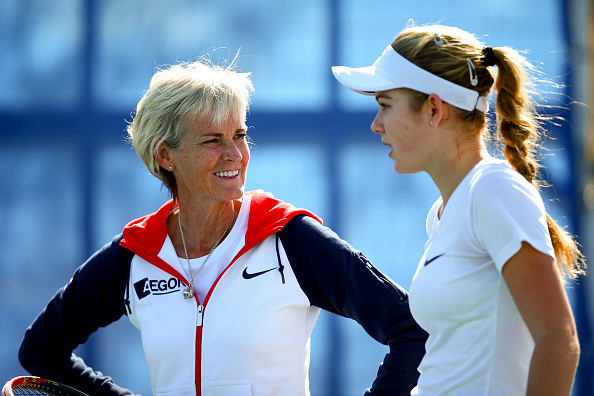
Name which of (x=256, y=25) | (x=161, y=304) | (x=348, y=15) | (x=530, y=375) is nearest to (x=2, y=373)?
(x=161, y=304)

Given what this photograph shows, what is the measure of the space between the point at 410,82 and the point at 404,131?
10 cm

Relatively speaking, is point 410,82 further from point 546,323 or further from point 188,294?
point 188,294

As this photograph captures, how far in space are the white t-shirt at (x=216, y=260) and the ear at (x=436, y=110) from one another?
78 centimetres

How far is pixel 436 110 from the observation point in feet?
4.46

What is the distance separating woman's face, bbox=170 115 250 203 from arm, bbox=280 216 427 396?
29 centimetres

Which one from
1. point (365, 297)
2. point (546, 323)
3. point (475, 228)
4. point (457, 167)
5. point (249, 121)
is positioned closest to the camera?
point (546, 323)

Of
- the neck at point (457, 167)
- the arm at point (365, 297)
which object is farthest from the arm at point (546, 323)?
the arm at point (365, 297)

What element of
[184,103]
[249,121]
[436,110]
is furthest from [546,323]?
[249,121]

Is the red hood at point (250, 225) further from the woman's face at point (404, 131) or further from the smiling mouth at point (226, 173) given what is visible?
the woman's face at point (404, 131)

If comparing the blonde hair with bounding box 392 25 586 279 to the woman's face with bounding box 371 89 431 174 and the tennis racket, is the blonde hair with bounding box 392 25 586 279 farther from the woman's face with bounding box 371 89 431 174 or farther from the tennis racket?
the tennis racket

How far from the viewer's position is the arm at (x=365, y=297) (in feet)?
5.87

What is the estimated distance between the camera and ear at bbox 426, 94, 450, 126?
135 cm

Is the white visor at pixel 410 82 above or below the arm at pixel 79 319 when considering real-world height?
above

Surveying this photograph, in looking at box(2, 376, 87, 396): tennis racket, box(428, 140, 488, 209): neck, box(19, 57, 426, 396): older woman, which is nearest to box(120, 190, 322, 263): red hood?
box(19, 57, 426, 396): older woman
